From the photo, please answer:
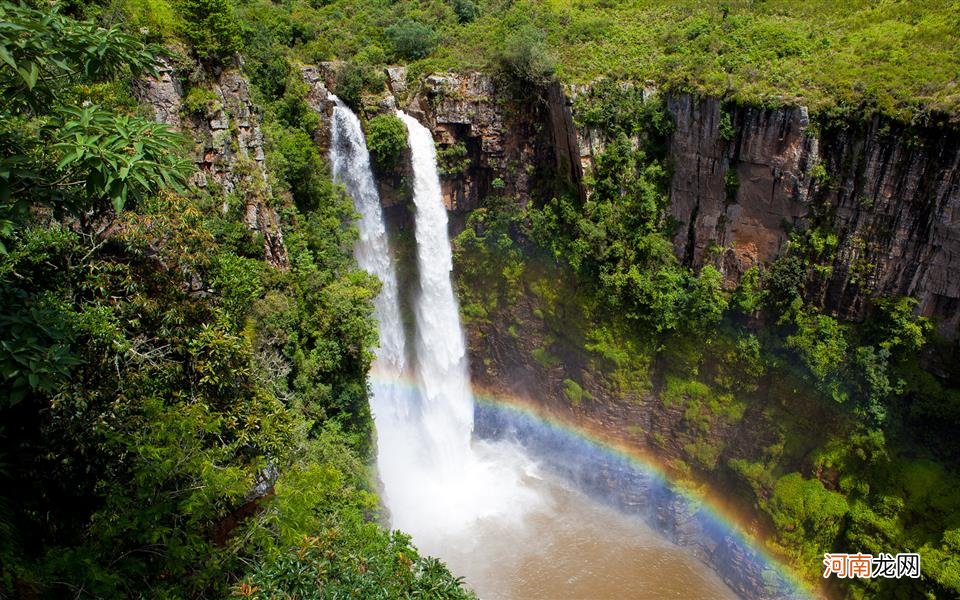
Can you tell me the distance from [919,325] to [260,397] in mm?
18173

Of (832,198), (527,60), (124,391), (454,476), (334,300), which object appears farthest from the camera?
(454,476)

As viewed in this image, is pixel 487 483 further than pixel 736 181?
Yes

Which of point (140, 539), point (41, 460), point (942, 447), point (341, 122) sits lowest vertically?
point (942, 447)

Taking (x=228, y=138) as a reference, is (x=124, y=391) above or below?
below

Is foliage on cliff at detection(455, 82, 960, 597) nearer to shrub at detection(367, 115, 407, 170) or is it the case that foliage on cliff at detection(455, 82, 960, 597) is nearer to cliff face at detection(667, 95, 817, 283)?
cliff face at detection(667, 95, 817, 283)

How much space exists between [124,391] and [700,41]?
21281 millimetres

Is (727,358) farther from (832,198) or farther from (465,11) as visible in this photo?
(465,11)

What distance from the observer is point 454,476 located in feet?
78.0

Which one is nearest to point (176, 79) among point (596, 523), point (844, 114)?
point (844, 114)

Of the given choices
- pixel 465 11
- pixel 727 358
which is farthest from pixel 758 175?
pixel 465 11

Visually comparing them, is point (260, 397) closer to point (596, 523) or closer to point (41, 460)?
point (41, 460)

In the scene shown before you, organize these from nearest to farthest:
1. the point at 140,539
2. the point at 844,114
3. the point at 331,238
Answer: the point at 140,539 < the point at 844,114 < the point at 331,238

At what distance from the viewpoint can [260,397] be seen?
9.33 metres

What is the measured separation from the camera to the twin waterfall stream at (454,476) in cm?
1959
